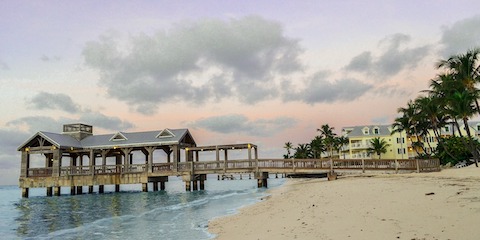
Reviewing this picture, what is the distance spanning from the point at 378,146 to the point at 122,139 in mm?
52763

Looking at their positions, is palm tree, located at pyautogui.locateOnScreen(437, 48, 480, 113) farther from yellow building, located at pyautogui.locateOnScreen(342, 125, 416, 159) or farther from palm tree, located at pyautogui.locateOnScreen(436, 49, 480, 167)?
yellow building, located at pyautogui.locateOnScreen(342, 125, 416, 159)

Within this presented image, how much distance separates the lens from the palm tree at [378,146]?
72375 millimetres

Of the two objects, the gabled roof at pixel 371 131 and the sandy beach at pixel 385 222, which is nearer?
the sandy beach at pixel 385 222

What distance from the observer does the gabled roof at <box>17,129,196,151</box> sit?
1622 inches

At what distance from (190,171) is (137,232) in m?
26.4

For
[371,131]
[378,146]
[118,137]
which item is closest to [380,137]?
[371,131]

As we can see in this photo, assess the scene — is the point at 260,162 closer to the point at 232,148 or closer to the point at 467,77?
the point at 232,148

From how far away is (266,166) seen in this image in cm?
3812

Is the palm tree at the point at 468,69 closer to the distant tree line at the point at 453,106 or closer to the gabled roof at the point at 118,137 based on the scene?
the distant tree line at the point at 453,106

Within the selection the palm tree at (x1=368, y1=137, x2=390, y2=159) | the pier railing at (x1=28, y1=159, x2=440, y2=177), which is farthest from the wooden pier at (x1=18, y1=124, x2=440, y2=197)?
the palm tree at (x1=368, y1=137, x2=390, y2=159)

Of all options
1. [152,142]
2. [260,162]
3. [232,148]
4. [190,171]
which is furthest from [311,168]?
[152,142]

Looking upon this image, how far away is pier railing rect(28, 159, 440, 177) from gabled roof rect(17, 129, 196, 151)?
2.73 metres

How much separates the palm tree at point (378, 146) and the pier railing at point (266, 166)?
39.7 metres

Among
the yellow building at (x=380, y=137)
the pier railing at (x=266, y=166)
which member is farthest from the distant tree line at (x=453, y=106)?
the yellow building at (x=380, y=137)
